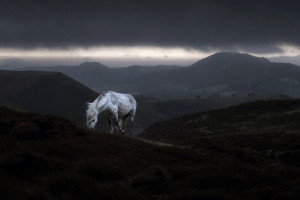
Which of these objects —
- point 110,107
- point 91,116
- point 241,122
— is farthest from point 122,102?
point 241,122

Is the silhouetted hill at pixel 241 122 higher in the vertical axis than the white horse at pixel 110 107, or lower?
lower

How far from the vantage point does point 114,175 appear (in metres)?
8.73

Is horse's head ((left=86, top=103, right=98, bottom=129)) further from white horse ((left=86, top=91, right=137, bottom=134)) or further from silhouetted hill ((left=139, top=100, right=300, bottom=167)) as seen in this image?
silhouetted hill ((left=139, top=100, right=300, bottom=167))

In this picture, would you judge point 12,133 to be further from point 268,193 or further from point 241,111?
point 241,111

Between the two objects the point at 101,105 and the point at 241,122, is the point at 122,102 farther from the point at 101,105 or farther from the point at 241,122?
the point at 241,122

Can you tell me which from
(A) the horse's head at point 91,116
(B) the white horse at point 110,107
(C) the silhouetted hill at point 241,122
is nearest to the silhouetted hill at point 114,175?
(A) the horse's head at point 91,116

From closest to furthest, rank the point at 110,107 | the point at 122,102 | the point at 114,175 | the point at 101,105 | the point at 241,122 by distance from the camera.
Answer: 1. the point at 114,175
2. the point at 101,105
3. the point at 110,107
4. the point at 122,102
5. the point at 241,122

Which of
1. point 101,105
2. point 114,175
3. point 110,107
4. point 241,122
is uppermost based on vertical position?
point 101,105

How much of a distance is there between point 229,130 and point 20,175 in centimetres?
4857

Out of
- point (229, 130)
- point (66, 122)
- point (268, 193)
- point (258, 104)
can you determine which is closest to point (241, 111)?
point (258, 104)

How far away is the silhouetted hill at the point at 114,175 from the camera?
7016 millimetres

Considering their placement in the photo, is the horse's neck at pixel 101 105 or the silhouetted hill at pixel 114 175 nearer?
the silhouetted hill at pixel 114 175

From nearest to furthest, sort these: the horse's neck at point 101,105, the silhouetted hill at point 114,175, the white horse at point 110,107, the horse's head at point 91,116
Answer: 1. the silhouetted hill at point 114,175
2. the horse's head at point 91,116
3. the white horse at point 110,107
4. the horse's neck at point 101,105

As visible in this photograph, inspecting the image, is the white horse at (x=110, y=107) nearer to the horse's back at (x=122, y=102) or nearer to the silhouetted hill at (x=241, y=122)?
the horse's back at (x=122, y=102)
